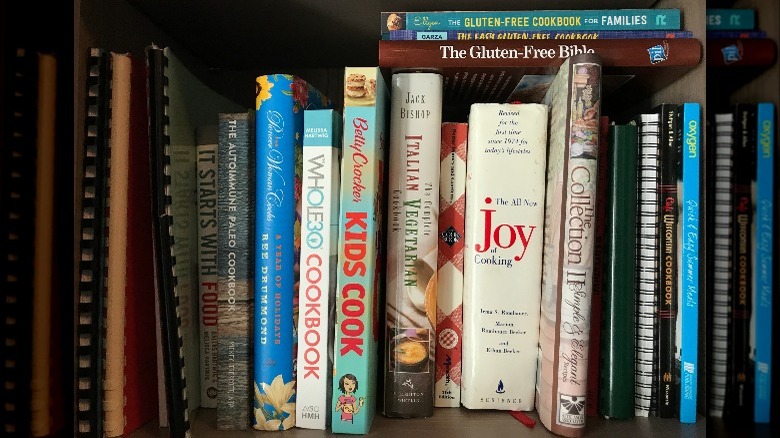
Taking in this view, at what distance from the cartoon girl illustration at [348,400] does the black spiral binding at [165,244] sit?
0.16 metres

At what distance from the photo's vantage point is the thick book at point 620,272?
641 millimetres

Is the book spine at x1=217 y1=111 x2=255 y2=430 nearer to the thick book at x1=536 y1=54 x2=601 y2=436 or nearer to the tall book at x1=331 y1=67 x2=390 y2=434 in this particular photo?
the tall book at x1=331 y1=67 x2=390 y2=434

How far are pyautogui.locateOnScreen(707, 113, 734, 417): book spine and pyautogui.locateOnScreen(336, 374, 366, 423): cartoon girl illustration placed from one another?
383 mm

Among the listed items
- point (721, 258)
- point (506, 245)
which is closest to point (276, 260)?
point (506, 245)

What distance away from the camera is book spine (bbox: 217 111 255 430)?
630 millimetres

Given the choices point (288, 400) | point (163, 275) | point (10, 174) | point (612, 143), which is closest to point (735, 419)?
point (612, 143)

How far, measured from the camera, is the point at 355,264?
613 mm

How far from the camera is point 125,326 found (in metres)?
0.60

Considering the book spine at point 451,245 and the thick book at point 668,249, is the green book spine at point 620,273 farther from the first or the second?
the book spine at point 451,245

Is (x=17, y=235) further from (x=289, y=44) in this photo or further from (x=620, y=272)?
(x=620, y=272)

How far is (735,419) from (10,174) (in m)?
0.75

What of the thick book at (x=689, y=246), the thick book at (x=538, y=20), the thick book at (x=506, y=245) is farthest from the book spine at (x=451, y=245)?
the thick book at (x=689, y=246)

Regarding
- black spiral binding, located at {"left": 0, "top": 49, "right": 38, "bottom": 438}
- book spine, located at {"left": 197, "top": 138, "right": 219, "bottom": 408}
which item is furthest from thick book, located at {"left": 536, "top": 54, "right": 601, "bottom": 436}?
black spiral binding, located at {"left": 0, "top": 49, "right": 38, "bottom": 438}

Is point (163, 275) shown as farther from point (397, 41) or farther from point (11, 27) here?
point (397, 41)
